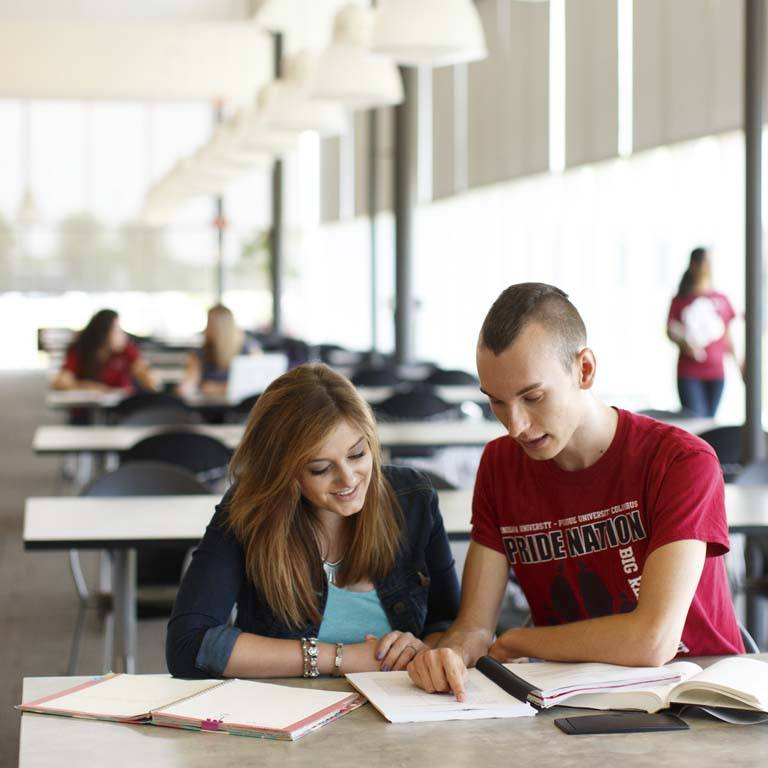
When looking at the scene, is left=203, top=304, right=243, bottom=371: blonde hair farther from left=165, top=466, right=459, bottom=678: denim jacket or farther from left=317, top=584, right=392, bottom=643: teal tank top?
left=317, top=584, right=392, bottom=643: teal tank top

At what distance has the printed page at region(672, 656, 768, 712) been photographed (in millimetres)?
1717

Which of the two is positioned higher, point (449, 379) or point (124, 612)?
point (449, 379)

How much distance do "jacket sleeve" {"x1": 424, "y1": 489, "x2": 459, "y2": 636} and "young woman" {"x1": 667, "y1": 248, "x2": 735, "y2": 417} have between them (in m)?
4.81

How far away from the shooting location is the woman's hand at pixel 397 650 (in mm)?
2107

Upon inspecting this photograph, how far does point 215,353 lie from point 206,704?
238 inches

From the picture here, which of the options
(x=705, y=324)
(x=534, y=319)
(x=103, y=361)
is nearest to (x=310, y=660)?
(x=534, y=319)

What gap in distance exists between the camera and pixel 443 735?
1.70 m

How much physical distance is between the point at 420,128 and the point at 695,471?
11.9m

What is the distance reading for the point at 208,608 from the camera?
215 centimetres

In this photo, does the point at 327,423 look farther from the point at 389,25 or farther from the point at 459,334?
the point at 459,334

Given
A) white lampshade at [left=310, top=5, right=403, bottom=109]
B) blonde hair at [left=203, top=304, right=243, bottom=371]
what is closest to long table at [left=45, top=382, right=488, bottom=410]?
blonde hair at [left=203, top=304, right=243, bottom=371]

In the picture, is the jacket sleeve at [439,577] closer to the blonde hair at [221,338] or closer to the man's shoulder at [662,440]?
the man's shoulder at [662,440]

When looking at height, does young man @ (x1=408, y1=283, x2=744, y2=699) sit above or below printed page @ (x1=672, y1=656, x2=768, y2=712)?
above

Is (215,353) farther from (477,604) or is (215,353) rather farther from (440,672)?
(440,672)
